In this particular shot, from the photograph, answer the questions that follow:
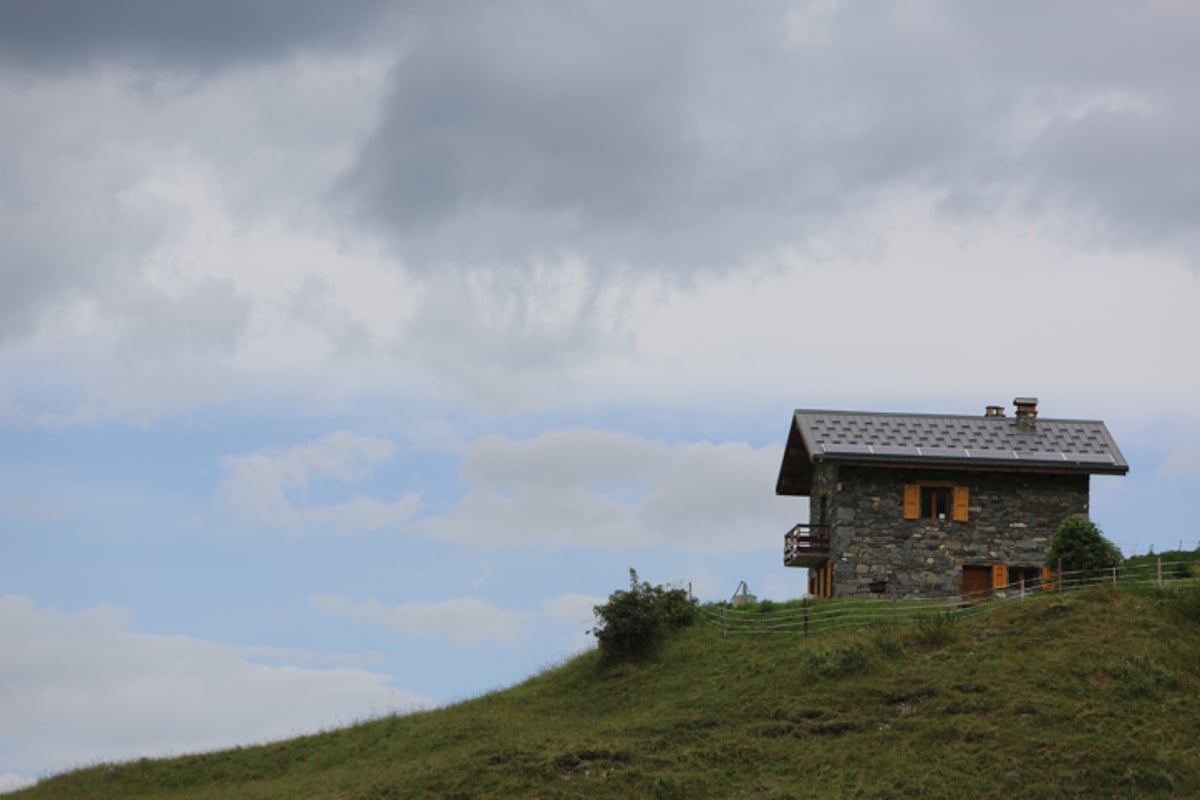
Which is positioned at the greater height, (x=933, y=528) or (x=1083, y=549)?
(x=933, y=528)

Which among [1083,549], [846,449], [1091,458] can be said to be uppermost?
[846,449]

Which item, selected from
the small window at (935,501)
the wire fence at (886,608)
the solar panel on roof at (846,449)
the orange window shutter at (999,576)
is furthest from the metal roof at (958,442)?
the wire fence at (886,608)

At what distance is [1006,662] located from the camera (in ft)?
119

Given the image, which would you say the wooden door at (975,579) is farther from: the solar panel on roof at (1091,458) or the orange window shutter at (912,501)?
the solar panel on roof at (1091,458)

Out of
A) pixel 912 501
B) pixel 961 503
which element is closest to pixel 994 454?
pixel 961 503

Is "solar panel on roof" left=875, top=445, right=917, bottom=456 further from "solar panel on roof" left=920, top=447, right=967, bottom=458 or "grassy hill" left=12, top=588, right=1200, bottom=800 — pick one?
"grassy hill" left=12, top=588, right=1200, bottom=800

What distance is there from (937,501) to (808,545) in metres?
4.90

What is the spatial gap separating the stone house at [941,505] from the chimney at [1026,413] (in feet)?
3.39

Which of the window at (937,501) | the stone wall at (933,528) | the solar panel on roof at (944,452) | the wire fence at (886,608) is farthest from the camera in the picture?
the window at (937,501)

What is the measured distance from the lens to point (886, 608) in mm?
43562

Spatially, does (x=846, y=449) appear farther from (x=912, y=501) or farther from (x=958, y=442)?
(x=958, y=442)

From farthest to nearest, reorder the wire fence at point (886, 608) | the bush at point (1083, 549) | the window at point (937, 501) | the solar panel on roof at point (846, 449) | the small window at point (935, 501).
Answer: the small window at point (935, 501) < the window at point (937, 501) < the solar panel on roof at point (846, 449) < the bush at point (1083, 549) < the wire fence at point (886, 608)

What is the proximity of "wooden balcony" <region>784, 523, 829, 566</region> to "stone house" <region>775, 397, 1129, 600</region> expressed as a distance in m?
0.05

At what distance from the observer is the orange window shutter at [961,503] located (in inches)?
1901
